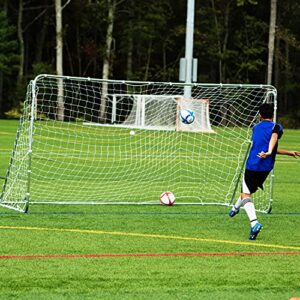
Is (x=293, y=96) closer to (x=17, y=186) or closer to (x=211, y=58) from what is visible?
(x=211, y=58)

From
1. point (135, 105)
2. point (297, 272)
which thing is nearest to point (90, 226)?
point (297, 272)

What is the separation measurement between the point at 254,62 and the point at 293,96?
5.33m

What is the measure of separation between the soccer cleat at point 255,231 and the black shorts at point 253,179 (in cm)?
66

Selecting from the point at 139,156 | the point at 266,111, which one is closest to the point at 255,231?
the point at 266,111

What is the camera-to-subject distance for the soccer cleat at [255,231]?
10.6 metres

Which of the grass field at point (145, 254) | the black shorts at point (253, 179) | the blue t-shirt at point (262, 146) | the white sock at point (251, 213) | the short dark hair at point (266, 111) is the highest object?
the short dark hair at point (266, 111)

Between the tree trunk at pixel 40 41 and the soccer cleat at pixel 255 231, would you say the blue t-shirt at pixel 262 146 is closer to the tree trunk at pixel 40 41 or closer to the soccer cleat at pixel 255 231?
the soccer cleat at pixel 255 231

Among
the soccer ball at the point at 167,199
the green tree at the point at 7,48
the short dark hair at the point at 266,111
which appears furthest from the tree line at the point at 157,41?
the short dark hair at the point at 266,111

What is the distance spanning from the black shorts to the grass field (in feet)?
1.82

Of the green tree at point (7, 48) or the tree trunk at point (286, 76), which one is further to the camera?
the tree trunk at point (286, 76)

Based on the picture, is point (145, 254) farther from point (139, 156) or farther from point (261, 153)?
point (139, 156)

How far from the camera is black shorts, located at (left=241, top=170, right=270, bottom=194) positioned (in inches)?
438

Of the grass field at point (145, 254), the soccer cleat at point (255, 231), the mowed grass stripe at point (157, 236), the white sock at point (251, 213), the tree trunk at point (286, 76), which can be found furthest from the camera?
the tree trunk at point (286, 76)

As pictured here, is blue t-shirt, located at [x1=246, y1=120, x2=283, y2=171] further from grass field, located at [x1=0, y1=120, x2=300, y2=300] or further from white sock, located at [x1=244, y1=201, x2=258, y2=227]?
grass field, located at [x1=0, y1=120, x2=300, y2=300]
